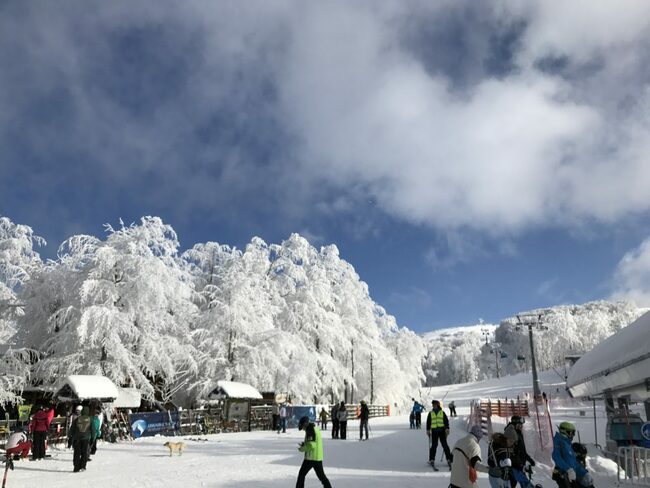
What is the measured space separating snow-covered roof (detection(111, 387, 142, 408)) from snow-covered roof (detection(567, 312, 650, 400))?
19139 mm

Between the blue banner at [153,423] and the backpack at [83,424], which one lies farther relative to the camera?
the blue banner at [153,423]

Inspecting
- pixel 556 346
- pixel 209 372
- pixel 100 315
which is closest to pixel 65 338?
pixel 100 315

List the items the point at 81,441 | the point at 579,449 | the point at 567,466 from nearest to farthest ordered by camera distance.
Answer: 1. the point at 567,466
2. the point at 579,449
3. the point at 81,441

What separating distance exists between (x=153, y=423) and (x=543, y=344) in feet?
377

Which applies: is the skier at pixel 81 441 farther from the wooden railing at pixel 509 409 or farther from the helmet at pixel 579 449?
the wooden railing at pixel 509 409

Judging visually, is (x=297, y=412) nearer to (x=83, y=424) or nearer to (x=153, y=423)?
(x=153, y=423)

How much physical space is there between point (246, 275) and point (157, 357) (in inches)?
392

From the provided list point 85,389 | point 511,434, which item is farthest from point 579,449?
point 85,389

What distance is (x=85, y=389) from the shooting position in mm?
20125

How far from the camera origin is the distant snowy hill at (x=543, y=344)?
112 metres

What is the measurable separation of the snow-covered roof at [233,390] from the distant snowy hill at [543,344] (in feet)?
180

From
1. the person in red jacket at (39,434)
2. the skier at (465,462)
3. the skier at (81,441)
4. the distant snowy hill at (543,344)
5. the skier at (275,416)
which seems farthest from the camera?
the distant snowy hill at (543,344)

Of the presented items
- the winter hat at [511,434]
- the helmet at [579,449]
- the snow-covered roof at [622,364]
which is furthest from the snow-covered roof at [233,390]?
the helmet at [579,449]

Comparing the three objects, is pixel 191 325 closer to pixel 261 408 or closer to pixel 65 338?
pixel 261 408
